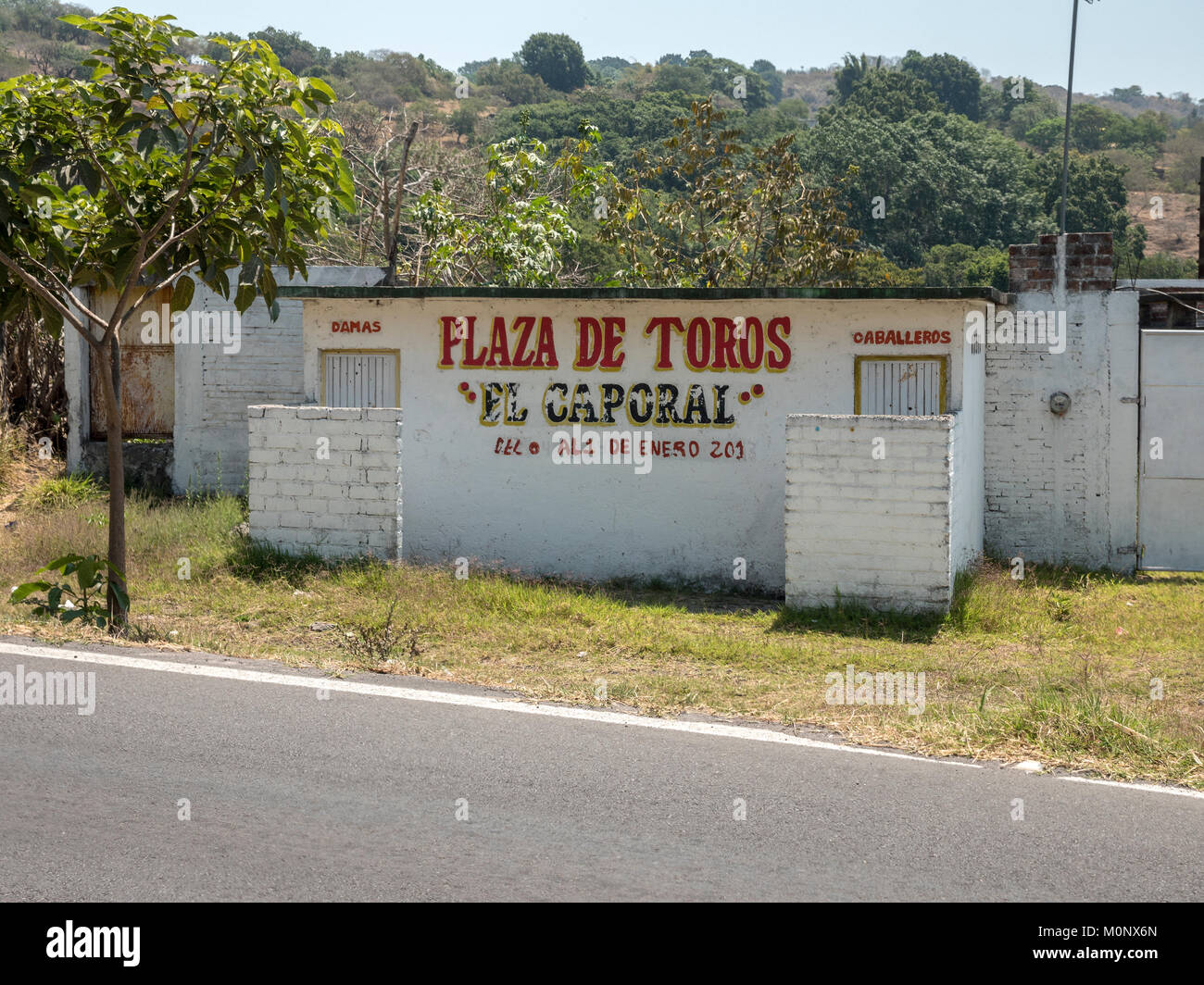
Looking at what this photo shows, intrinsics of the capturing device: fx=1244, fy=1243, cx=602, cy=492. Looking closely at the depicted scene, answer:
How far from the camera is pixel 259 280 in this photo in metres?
9.20

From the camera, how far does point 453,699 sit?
768 cm

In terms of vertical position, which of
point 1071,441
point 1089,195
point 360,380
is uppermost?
point 1089,195

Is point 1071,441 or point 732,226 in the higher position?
point 732,226

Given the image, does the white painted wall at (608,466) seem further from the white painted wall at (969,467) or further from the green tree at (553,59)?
the green tree at (553,59)

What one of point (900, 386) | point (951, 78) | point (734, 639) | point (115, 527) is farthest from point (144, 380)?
point (951, 78)

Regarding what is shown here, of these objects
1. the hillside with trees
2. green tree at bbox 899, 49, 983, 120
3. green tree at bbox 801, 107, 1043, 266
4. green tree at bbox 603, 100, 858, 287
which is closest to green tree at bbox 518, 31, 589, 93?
the hillside with trees

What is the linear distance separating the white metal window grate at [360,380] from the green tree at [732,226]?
31.8ft

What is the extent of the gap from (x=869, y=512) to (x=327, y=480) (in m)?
5.12

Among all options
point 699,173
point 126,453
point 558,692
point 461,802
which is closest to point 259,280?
point 558,692

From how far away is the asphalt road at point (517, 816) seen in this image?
4883 mm

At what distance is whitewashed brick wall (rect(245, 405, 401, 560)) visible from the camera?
11820 mm

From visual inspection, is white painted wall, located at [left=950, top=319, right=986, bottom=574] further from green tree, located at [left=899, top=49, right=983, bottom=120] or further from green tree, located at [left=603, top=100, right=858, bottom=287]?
green tree, located at [left=899, top=49, right=983, bottom=120]

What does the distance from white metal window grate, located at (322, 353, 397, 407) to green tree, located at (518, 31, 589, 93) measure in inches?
3959

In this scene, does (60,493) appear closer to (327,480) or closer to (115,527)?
(327,480)
